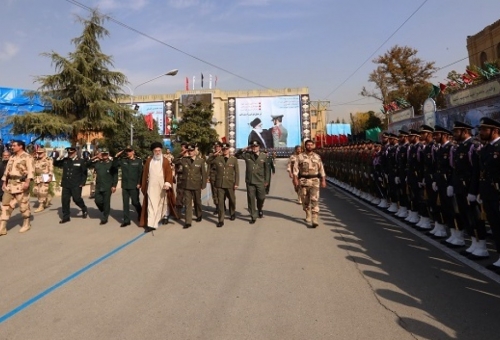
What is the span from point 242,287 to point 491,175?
346cm

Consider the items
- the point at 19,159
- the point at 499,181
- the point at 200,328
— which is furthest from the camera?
the point at 19,159

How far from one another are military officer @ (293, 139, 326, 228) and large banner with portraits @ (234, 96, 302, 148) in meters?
60.2

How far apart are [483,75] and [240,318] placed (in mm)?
12812

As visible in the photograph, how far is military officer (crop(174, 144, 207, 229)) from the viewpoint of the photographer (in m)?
8.48

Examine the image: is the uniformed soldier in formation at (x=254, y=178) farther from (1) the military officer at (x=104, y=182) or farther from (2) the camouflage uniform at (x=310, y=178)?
(1) the military officer at (x=104, y=182)

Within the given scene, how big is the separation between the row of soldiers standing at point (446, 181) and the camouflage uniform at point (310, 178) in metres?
1.90

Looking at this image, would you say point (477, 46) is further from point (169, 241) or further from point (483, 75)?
point (169, 241)

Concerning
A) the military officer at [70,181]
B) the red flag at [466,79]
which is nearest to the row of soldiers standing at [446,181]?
the red flag at [466,79]

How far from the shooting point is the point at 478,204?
18.4ft

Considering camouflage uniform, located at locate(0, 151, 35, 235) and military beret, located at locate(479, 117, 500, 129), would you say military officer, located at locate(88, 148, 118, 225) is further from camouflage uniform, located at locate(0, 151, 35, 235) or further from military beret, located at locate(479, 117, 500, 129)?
military beret, located at locate(479, 117, 500, 129)

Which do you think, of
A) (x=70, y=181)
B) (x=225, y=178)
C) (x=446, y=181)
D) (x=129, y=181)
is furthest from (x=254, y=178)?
(x=70, y=181)

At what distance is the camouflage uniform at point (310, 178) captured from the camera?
27.0 ft

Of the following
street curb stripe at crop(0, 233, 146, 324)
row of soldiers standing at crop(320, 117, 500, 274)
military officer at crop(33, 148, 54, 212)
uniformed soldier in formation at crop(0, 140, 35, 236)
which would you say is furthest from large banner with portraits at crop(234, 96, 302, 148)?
street curb stripe at crop(0, 233, 146, 324)

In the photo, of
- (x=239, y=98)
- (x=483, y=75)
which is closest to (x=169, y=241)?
(x=483, y=75)
